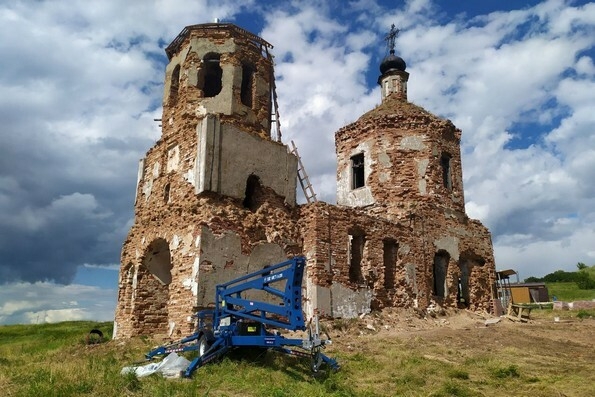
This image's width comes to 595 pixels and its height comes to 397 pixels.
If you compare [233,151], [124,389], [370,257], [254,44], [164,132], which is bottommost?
[124,389]

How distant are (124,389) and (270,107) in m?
11.4

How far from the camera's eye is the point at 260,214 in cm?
1415

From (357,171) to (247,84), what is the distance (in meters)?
6.38

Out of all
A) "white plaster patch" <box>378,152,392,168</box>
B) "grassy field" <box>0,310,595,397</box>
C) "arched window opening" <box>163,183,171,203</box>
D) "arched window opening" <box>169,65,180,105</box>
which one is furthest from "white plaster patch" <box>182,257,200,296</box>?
"white plaster patch" <box>378,152,392,168</box>

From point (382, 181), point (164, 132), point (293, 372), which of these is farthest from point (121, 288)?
point (382, 181)

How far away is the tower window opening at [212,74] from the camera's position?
16000 mm

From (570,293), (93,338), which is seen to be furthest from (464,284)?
(570,293)

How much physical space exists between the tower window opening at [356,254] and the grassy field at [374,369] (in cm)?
165

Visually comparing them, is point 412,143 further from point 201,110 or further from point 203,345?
point 203,345

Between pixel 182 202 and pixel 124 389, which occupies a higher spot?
pixel 182 202

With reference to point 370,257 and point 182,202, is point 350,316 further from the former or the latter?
point 182,202

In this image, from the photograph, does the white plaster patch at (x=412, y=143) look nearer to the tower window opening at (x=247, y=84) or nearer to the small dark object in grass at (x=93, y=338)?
the tower window opening at (x=247, y=84)

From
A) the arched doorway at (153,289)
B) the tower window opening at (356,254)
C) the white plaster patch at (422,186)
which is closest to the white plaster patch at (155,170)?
the arched doorway at (153,289)

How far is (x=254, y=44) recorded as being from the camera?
1650 centimetres
